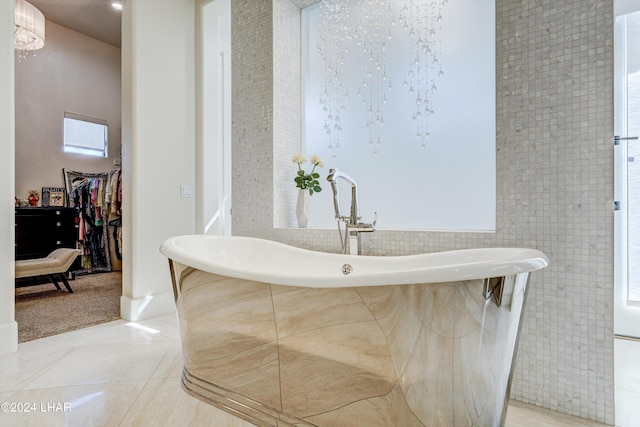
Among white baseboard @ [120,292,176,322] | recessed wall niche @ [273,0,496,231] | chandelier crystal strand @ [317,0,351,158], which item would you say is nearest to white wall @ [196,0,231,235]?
white baseboard @ [120,292,176,322]

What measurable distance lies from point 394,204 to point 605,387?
1.36m

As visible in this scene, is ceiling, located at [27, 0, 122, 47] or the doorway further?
ceiling, located at [27, 0, 122, 47]

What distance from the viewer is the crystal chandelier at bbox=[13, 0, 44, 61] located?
299 cm

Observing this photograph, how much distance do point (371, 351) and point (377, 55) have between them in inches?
79.6

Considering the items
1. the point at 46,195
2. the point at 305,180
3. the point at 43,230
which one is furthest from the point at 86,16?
the point at 305,180

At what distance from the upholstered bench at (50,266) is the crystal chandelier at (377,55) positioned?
285 centimetres

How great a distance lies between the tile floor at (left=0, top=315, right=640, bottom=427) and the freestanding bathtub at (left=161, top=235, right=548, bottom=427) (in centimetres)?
29

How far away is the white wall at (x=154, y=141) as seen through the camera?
256cm

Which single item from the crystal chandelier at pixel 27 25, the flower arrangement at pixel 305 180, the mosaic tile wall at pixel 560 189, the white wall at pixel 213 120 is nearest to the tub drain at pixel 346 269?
the mosaic tile wall at pixel 560 189

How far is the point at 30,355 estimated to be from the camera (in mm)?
1944

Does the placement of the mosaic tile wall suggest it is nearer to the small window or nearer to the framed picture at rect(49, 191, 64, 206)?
the framed picture at rect(49, 191, 64, 206)

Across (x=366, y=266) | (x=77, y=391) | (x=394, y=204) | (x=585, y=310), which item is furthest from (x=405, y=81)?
(x=77, y=391)

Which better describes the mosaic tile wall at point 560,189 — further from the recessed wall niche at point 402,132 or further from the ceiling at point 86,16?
the ceiling at point 86,16

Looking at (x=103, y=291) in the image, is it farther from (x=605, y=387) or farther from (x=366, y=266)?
(x=605, y=387)
